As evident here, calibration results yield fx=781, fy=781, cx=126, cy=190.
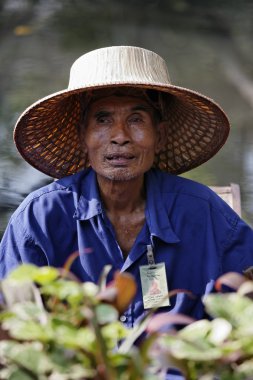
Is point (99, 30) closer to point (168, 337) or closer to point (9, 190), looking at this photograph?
point (9, 190)

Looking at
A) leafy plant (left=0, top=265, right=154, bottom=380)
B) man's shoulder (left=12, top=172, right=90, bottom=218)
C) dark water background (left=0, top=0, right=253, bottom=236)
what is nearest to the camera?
leafy plant (left=0, top=265, right=154, bottom=380)

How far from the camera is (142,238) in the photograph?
1976 millimetres

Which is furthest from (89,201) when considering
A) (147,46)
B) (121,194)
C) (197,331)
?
(147,46)

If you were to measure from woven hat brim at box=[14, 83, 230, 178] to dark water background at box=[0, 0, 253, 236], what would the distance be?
2334 mm

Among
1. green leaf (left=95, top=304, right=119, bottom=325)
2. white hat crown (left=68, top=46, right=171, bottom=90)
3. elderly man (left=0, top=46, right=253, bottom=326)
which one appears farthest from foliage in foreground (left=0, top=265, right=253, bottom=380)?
white hat crown (left=68, top=46, right=171, bottom=90)

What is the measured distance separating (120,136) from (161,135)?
0.21m

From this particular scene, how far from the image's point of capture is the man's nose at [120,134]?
194 cm

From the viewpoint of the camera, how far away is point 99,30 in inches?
268

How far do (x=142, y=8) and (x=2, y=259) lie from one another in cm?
555

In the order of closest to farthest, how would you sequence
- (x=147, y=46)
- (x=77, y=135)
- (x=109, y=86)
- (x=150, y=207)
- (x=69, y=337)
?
1. (x=69, y=337)
2. (x=109, y=86)
3. (x=150, y=207)
4. (x=77, y=135)
5. (x=147, y=46)

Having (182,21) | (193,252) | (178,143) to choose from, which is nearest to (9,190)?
(178,143)

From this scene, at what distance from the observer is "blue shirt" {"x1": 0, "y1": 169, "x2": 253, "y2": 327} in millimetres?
1948

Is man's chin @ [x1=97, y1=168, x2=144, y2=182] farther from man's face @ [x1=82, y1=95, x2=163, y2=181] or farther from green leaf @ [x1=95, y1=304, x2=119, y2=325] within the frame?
green leaf @ [x1=95, y1=304, x2=119, y2=325]

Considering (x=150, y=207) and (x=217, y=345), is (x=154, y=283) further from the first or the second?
(x=217, y=345)
